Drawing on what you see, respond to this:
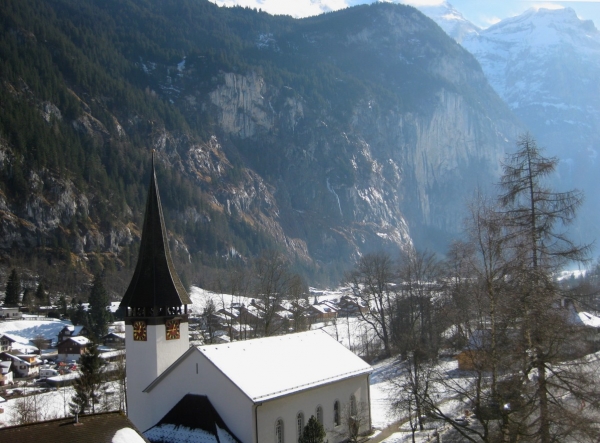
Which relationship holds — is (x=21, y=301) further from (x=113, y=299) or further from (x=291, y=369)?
(x=291, y=369)

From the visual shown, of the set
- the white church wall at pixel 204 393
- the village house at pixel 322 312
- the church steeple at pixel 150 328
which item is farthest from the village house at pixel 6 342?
the white church wall at pixel 204 393

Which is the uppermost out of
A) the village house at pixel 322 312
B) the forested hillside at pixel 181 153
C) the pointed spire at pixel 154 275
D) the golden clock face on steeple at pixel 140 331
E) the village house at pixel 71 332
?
the forested hillside at pixel 181 153

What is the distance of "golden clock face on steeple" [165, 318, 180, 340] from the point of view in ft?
81.6

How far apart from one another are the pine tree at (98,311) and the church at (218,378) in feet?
161

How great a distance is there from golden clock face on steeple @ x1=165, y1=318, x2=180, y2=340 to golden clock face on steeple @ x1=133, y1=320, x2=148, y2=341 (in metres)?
0.84

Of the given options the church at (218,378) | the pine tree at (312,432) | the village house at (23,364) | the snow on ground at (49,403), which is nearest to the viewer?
the church at (218,378)

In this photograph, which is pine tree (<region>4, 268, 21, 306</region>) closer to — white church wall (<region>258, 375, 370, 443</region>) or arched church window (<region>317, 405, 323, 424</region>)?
white church wall (<region>258, 375, 370, 443</region>)

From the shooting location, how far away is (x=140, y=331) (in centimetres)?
2483

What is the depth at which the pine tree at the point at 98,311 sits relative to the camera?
72.2m

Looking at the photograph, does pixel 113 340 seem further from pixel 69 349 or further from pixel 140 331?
pixel 140 331

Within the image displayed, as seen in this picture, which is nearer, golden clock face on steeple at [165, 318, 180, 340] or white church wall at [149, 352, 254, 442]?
white church wall at [149, 352, 254, 442]

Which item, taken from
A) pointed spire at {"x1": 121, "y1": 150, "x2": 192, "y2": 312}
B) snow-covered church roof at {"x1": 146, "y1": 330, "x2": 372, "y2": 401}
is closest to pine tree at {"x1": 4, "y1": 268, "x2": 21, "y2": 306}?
pointed spire at {"x1": 121, "y1": 150, "x2": 192, "y2": 312}

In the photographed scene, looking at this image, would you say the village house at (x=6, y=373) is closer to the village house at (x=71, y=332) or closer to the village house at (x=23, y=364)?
the village house at (x=23, y=364)

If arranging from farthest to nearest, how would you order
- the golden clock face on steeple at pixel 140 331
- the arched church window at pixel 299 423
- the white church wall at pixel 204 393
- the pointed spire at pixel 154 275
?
the pointed spire at pixel 154 275 < the golden clock face on steeple at pixel 140 331 < the arched church window at pixel 299 423 < the white church wall at pixel 204 393
